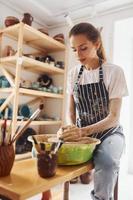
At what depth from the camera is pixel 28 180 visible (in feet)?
1.80

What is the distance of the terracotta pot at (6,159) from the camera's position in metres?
0.56

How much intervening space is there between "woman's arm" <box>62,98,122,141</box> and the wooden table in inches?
5.1

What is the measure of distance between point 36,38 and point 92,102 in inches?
54.8

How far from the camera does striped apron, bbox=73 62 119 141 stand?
102 cm

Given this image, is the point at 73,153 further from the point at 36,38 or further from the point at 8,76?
the point at 36,38

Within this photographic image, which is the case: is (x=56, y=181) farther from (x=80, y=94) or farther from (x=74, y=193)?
(x=74, y=193)

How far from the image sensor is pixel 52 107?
Answer: 2.52 meters

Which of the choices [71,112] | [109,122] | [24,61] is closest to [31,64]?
[24,61]

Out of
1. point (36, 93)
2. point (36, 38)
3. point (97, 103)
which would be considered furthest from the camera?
point (36, 38)

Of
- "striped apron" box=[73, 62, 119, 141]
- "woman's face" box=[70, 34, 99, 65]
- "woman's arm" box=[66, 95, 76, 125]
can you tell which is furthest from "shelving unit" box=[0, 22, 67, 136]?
"woman's face" box=[70, 34, 99, 65]

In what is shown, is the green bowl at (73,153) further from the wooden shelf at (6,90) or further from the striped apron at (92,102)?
the wooden shelf at (6,90)

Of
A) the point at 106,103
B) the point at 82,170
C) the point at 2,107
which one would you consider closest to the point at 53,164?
the point at 82,170

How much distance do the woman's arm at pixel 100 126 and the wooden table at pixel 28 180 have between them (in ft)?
0.42

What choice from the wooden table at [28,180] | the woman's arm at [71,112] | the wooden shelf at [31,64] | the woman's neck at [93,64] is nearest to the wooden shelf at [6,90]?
the wooden shelf at [31,64]
